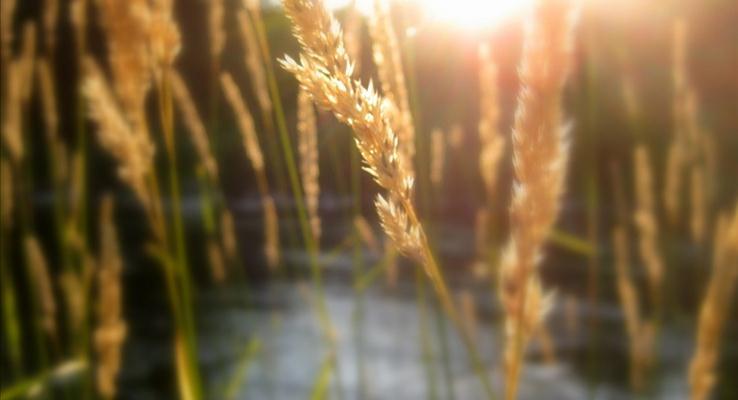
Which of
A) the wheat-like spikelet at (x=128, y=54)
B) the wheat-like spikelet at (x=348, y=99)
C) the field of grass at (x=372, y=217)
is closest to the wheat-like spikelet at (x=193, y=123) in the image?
the field of grass at (x=372, y=217)

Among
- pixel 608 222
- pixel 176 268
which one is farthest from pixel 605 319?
pixel 176 268

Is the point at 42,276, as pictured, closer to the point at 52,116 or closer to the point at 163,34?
the point at 52,116

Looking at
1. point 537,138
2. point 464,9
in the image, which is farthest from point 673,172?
point 537,138

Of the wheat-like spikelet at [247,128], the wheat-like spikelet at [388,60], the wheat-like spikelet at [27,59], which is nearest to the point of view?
the wheat-like spikelet at [388,60]

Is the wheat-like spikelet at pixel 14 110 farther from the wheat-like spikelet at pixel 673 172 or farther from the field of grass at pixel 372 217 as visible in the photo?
the wheat-like spikelet at pixel 673 172

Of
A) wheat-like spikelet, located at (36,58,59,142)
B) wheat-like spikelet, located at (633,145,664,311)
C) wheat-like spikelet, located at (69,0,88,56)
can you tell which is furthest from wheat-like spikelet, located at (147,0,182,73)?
wheat-like spikelet, located at (633,145,664,311)

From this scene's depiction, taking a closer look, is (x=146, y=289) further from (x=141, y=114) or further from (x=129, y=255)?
(x=141, y=114)
